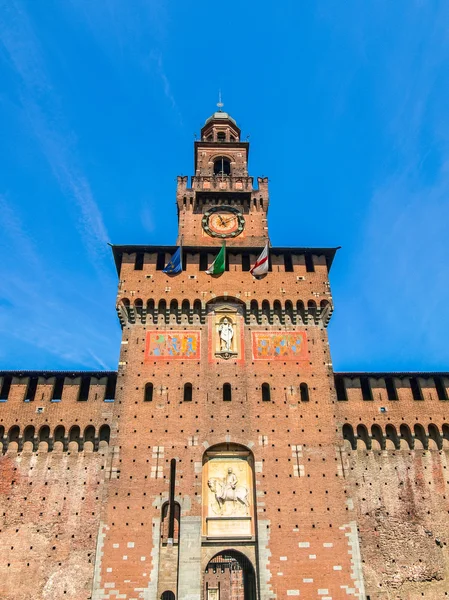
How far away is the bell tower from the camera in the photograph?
2852 centimetres

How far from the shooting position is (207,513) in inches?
824

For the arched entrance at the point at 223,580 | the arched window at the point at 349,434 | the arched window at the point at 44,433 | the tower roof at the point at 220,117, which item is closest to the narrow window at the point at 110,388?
the arched window at the point at 44,433

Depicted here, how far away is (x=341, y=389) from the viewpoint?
2489 cm

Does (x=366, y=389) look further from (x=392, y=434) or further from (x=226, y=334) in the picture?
(x=226, y=334)

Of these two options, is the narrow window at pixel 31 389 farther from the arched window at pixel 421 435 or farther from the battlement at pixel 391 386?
the arched window at pixel 421 435

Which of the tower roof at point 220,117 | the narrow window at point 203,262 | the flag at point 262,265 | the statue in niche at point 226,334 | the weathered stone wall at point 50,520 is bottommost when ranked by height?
the weathered stone wall at point 50,520

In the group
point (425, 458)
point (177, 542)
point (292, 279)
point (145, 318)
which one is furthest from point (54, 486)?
point (425, 458)

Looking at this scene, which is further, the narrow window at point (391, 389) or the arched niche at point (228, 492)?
the narrow window at point (391, 389)

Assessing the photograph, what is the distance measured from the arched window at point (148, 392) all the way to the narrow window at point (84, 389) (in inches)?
119

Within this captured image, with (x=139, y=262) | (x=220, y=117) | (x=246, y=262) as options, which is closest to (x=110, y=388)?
(x=139, y=262)

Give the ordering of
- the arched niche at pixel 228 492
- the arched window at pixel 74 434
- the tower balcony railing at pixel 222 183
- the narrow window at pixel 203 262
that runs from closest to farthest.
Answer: the arched niche at pixel 228 492 < the arched window at pixel 74 434 < the narrow window at pixel 203 262 < the tower balcony railing at pixel 222 183

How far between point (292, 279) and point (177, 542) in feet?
43.9

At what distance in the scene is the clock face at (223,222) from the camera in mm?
28688

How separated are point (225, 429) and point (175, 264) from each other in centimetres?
870
